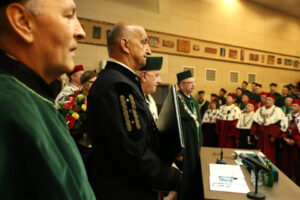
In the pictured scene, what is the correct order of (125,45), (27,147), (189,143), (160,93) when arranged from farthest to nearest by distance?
(160,93), (189,143), (125,45), (27,147)

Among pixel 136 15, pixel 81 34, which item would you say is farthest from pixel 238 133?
pixel 81 34

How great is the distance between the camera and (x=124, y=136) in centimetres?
126

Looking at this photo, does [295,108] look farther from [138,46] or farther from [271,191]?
[138,46]

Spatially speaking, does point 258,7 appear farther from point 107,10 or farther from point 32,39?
point 32,39

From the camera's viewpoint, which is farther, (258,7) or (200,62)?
(258,7)

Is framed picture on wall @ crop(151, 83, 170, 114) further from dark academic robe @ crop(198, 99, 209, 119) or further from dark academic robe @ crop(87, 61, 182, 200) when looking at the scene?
dark academic robe @ crop(87, 61, 182, 200)

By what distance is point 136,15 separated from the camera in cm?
892

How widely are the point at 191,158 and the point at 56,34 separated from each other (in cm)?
363

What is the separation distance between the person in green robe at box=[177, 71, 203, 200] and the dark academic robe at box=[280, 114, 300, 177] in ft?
8.61

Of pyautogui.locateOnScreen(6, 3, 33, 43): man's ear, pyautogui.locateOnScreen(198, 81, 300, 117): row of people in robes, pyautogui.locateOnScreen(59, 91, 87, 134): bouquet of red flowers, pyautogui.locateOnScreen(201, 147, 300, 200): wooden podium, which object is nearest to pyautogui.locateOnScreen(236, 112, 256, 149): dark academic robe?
pyautogui.locateOnScreen(198, 81, 300, 117): row of people in robes

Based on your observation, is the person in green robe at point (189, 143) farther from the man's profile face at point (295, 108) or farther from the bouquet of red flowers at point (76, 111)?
the man's profile face at point (295, 108)

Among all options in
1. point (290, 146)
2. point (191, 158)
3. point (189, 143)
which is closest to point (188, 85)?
point (189, 143)

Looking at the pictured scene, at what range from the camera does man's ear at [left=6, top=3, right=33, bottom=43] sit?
611 millimetres

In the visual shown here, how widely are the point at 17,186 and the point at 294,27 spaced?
15.7 meters
